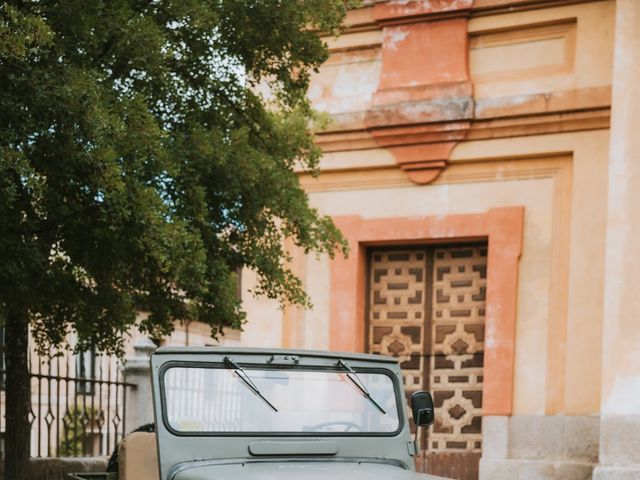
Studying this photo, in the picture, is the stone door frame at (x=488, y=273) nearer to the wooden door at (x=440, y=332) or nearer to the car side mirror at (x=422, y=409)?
the wooden door at (x=440, y=332)

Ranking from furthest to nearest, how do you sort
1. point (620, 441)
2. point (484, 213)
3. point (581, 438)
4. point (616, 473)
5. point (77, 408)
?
point (484, 213) < point (77, 408) < point (581, 438) < point (620, 441) < point (616, 473)

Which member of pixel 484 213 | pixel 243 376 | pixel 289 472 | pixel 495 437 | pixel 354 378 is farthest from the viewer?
pixel 484 213

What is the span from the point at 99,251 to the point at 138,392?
4.21m

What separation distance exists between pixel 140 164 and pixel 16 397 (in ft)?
9.05

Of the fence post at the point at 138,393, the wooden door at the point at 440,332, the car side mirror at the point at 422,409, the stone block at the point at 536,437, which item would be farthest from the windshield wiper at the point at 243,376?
the wooden door at the point at 440,332

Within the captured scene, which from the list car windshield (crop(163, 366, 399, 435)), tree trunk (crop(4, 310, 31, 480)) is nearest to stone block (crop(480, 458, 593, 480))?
tree trunk (crop(4, 310, 31, 480))

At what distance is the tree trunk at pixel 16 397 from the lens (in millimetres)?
9523

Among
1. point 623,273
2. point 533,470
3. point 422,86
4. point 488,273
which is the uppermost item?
point 422,86

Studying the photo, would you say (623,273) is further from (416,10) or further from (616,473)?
(416,10)

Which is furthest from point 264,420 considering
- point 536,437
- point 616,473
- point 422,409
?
point 536,437

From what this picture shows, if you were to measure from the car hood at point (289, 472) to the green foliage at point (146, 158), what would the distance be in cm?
265

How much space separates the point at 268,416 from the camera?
18.7 ft

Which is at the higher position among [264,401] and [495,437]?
[264,401]

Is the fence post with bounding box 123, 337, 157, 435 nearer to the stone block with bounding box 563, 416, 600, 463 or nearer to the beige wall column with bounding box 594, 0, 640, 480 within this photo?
the stone block with bounding box 563, 416, 600, 463
